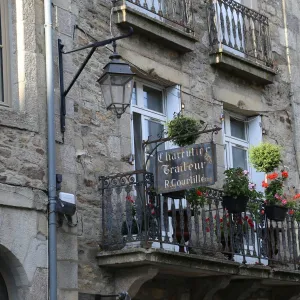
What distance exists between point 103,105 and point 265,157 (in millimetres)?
2545

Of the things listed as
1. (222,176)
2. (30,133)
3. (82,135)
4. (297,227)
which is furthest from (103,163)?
(297,227)

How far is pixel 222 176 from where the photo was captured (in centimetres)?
1373

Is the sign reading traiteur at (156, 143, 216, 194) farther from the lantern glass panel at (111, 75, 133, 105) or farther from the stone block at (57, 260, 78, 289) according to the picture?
the stone block at (57, 260, 78, 289)

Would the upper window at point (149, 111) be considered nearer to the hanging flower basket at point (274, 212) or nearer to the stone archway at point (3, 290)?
the hanging flower basket at point (274, 212)

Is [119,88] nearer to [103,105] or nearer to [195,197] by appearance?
[103,105]

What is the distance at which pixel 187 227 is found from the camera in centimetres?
1198

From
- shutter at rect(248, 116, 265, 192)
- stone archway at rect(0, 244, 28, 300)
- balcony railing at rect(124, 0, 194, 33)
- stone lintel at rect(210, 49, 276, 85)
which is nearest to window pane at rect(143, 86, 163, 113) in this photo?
balcony railing at rect(124, 0, 194, 33)

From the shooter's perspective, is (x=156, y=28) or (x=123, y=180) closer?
(x=123, y=180)

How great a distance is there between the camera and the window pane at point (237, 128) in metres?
14.8

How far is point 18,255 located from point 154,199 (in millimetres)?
1877

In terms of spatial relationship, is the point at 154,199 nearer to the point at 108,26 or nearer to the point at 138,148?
the point at 138,148

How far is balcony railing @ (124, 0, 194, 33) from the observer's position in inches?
518

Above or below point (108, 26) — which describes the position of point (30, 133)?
below

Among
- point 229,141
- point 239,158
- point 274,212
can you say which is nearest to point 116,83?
point 274,212
